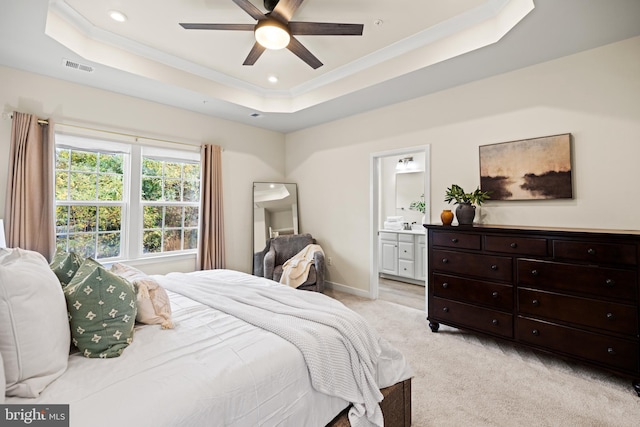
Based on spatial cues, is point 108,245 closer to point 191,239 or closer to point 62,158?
point 191,239

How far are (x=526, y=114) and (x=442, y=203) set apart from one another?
1198mm

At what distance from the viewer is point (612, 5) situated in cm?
206

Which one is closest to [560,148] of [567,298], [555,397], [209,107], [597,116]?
[597,116]

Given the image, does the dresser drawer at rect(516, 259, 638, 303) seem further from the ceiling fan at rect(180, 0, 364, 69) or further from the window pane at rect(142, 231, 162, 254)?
the window pane at rect(142, 231, 162, 254)

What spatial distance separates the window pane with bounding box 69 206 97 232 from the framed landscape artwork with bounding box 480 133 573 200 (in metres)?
4.46

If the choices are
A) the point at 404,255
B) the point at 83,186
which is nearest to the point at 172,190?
the point at 83,186

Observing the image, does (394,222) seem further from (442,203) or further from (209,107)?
(209,107)

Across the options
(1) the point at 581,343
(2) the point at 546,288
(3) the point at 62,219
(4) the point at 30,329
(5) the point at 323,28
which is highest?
(5) the point at 323,28

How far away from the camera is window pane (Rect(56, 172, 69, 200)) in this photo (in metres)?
3.20

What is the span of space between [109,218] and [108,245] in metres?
0.33

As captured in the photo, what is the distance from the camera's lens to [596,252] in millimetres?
2199

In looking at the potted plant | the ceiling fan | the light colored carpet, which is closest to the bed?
the light colored carpet

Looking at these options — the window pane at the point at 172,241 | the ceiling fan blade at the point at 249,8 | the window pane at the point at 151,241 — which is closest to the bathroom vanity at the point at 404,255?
the window pane at the point at 172,241

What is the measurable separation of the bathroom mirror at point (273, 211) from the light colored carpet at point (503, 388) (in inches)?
102
